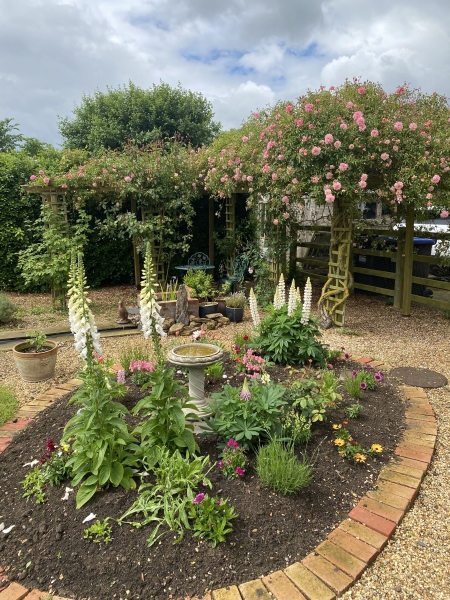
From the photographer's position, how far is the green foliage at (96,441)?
2.13 meters

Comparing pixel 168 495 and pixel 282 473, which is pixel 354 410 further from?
pixel 168 495

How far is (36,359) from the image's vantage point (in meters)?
4.15

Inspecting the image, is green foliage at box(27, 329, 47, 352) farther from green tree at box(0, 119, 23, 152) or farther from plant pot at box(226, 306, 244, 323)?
green tree at box(0, 119, 23, 152)

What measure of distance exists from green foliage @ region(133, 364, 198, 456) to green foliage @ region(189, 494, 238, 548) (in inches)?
13.6

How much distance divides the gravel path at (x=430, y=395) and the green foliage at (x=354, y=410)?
21.8 inches

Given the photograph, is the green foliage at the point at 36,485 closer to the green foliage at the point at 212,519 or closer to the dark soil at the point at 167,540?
the dark soil at the point at 167,540

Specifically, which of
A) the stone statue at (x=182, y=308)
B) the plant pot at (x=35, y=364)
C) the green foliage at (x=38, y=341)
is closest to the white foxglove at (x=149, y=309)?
the plant pot at (x=35, y=364)

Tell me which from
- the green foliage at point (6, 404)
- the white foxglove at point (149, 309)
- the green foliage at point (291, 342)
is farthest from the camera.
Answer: the green foliage at point (291, 342)

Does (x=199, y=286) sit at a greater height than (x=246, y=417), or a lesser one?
greater

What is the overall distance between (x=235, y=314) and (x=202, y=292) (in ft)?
2.37

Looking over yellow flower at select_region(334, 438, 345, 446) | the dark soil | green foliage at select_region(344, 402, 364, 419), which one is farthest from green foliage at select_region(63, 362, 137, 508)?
green foliage at select_region(344, 402, 364, 419)

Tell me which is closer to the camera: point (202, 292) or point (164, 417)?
point (164, 417)

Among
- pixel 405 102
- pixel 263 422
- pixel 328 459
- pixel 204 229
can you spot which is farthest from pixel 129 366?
pixel 204 229

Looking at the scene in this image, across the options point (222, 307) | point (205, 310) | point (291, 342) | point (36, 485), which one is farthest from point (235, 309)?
point (36, 485)
